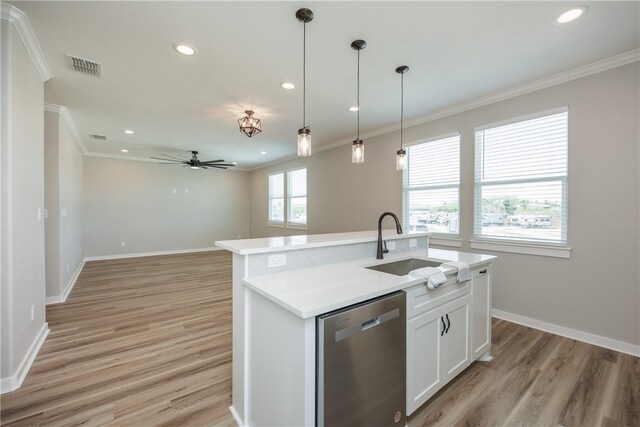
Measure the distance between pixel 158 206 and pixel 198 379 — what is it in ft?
21.7

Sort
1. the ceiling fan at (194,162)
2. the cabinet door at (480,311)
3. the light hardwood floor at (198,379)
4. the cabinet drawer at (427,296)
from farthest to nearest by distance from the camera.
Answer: the ceiling fan at (194,162)
the cabinet door at (480,311)
the light hardwood floor at (198,379)
the cabinet drawer at (427,296)

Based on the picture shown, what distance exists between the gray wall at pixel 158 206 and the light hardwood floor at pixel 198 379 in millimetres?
4031

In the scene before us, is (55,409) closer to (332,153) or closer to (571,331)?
(571,331)

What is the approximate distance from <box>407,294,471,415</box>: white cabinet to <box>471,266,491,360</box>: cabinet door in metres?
0.11

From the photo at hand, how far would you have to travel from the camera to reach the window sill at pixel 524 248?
2888 mm

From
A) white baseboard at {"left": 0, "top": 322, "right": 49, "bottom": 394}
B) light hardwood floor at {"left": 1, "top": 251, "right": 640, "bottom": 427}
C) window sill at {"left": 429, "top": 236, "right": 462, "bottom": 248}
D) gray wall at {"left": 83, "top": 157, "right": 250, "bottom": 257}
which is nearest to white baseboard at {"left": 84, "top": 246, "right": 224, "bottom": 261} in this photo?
gray wall at {"left": 83, "top": 157, "right": 250, "bottom": 257}

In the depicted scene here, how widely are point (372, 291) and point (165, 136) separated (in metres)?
5.36

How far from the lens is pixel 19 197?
2090 millimetres

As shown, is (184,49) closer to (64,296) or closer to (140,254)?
(64,296)

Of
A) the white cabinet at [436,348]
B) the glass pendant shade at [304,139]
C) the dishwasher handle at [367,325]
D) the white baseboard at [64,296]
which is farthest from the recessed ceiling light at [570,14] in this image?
the white baseboard at [64,296]

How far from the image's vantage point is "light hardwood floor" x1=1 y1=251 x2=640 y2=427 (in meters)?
1.77

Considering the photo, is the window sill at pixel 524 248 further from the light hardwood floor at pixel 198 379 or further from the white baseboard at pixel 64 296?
the white baseboard at pixel 64 296

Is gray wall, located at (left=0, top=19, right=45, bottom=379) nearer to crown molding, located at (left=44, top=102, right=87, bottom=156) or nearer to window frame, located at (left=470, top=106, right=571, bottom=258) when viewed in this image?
crown molding, located at (left=44, top=102, right=87, bottom=156)

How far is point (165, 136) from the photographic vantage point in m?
5.25
